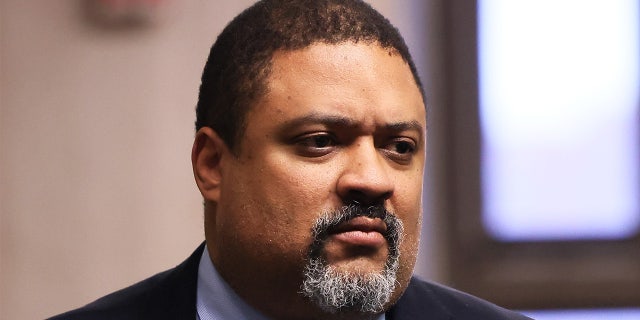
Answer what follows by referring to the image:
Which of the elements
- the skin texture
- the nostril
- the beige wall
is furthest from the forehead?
the beige wall

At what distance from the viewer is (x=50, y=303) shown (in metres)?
2.36

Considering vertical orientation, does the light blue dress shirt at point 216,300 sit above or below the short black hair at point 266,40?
below

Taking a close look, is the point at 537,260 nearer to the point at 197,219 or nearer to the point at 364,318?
the point at 197,219

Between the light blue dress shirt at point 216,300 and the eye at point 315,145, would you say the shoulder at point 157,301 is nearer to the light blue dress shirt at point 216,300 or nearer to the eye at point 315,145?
the light blue dress shirt at point 216,300

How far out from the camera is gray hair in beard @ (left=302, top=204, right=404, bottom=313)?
4.43 feet

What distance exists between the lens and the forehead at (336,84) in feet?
4.54

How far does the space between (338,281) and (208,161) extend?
11.8 inches

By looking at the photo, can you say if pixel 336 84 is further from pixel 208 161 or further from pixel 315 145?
pixel 208 161

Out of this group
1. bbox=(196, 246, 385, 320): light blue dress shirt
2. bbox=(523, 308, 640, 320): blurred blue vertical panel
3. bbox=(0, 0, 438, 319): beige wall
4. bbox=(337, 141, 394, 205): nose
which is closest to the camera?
bbox=(337, 141, 394, 205): nose

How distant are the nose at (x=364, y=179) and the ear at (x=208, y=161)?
8.7 inches

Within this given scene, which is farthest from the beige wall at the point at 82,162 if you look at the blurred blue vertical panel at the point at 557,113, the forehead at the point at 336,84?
the forehead at the point at 336,84

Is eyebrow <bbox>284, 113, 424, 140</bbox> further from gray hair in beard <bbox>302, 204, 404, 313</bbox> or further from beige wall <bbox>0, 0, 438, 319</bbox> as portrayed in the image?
beige wall <bbox>0, 0, 438, 319</bbox>

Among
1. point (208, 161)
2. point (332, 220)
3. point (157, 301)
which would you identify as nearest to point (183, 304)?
point (157, 301)

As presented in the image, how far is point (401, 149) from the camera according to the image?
1.44 meters
